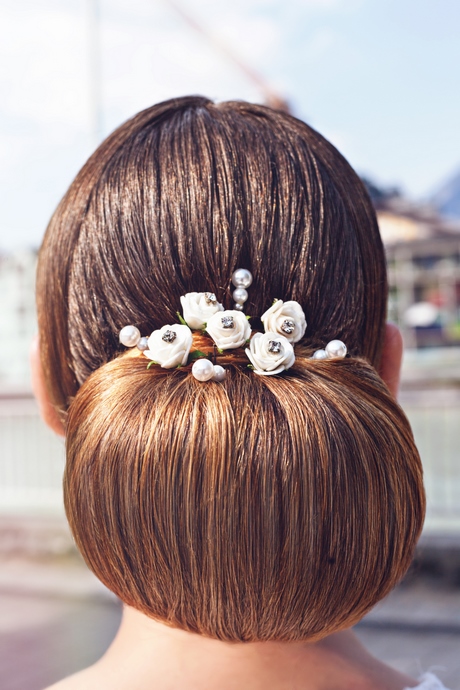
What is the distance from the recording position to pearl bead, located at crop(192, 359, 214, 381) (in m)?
0.76

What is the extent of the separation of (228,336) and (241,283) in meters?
0.08

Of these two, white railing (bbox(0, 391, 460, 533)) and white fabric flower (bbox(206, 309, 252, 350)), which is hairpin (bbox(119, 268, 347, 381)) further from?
white railing (bbox(0, 391, 460, 533))

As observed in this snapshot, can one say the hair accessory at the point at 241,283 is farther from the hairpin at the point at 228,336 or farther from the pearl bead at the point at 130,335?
the pearl bead at the point at 130,335

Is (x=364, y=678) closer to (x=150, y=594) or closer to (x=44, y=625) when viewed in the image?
(x=150, y=594)

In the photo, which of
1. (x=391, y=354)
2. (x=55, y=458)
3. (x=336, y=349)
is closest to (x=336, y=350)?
(x=336, y=349)

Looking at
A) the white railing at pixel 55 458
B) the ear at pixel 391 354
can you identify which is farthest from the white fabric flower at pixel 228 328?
the white railing at pixel 55 458

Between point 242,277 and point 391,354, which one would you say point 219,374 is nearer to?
point 242,277

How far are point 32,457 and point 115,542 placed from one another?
Answer: 4777 millimetres

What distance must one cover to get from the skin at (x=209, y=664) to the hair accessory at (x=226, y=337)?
35 centimetres

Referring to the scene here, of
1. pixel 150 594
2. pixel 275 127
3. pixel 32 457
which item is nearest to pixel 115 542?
pixel 150 594

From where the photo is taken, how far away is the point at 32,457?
5.28 metres

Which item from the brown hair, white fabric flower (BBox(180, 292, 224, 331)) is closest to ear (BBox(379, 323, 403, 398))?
the brown hair

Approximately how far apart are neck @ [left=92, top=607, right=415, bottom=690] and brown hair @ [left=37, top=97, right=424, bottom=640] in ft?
0.39

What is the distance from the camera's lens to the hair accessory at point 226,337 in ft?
2.52
